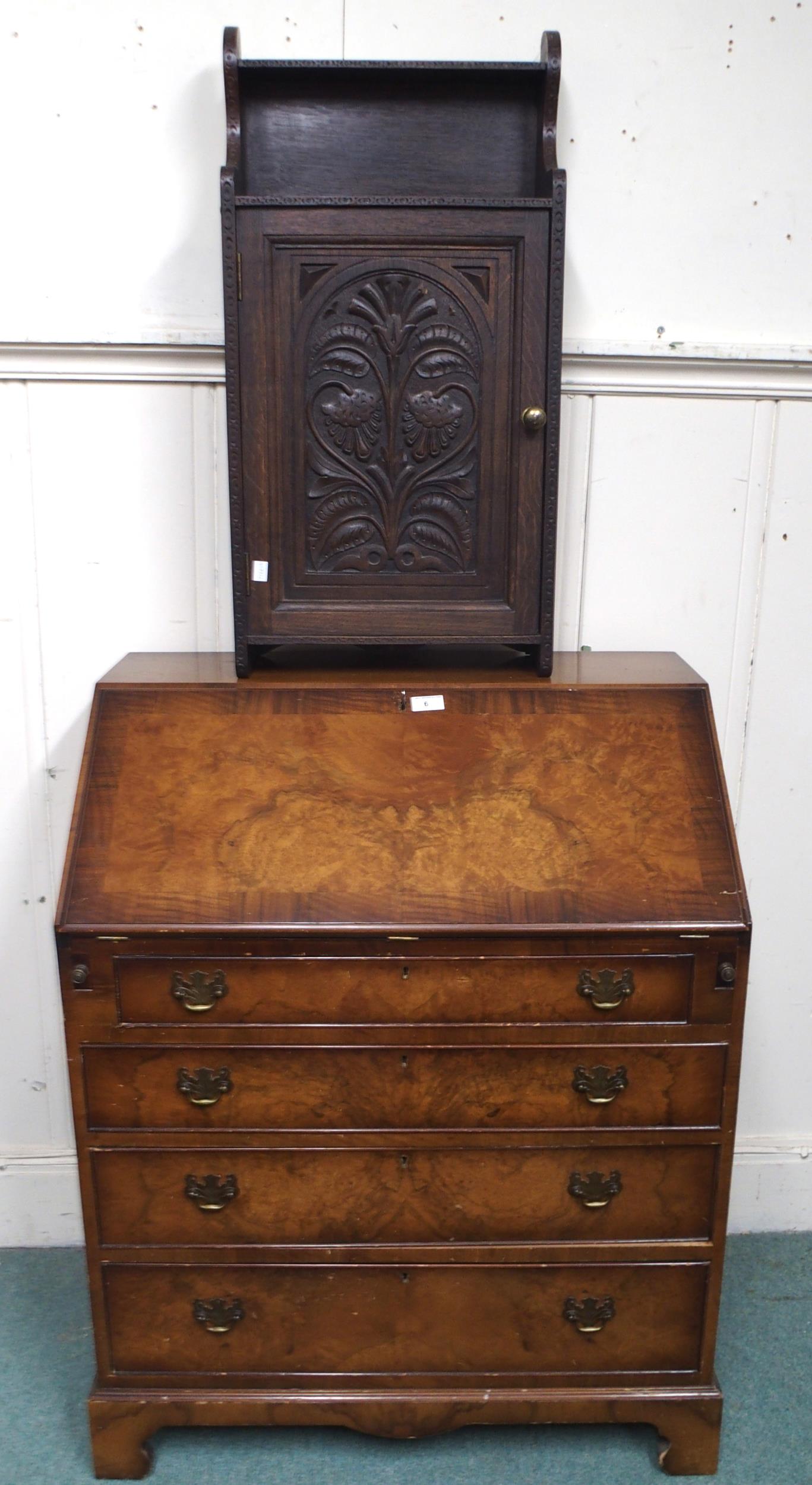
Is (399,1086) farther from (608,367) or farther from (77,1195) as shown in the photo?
(608,367)

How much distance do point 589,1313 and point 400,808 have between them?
0.90 m

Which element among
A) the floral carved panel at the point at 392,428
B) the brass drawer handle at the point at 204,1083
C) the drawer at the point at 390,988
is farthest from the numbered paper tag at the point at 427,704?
the brass drawer handle at the point at 204,1083

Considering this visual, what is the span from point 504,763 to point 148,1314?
3.54 feet

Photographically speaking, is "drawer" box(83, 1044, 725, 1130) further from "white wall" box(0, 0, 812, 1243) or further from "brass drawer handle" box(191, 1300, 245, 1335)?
"white wall" box(0, 0, 812, 1243)

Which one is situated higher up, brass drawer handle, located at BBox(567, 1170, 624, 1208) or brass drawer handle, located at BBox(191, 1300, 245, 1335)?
brass drawer handle, located at BBox(567, 1170, 624, 1208)

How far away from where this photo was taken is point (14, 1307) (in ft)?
7.15

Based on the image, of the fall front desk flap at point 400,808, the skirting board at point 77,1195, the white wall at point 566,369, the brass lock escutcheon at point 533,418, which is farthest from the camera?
the skirting board at point 77,1195

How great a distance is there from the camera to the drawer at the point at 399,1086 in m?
1.67

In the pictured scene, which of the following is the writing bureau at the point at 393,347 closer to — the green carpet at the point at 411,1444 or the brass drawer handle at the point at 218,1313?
the brass drawer handle at the point at 218,1313

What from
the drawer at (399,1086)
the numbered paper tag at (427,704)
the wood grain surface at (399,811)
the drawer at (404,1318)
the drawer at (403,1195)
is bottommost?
the drawer at (404,1318)

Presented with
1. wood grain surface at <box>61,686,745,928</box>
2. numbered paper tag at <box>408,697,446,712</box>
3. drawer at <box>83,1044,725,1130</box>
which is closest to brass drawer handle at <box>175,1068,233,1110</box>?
drawer at <box>83,1044,725,1130</box>

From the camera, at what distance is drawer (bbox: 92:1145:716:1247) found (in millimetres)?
1716

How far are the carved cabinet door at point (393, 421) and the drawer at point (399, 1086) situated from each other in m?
0.69

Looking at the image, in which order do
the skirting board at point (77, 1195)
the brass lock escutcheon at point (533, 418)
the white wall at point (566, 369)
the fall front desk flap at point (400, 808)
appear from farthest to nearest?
the skirting board at point (77, 1195)
the white wall at point (566, 369)
the brass lock escutcheon at point (533, 418)
the fall front desk flap at point (400, 808)
